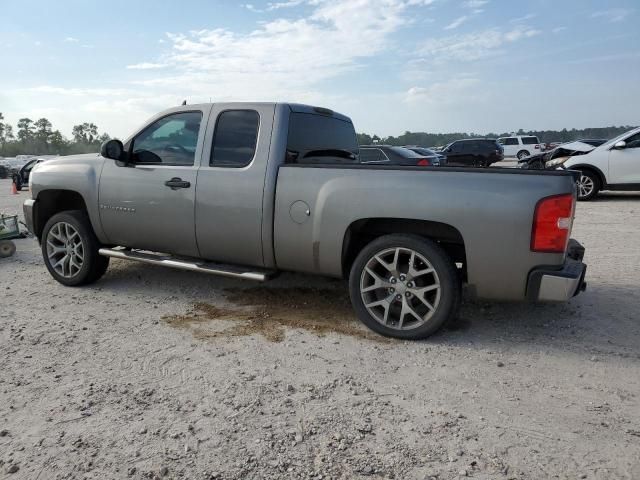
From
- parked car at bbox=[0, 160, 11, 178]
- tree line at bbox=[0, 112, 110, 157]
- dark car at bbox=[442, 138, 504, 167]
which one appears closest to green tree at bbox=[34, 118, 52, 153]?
tree line at bbox=[0, 112, 110, 157]

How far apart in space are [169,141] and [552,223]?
3447 mm

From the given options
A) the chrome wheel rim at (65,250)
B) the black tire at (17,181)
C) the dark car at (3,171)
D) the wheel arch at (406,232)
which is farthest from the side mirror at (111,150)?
the dark car at (3,171)

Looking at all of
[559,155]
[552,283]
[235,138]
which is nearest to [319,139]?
[235,138]

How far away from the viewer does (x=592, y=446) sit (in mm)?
2553

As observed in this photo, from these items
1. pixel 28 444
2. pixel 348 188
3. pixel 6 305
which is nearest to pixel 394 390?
pixel 348 188

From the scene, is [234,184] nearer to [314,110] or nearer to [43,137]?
[314,110]

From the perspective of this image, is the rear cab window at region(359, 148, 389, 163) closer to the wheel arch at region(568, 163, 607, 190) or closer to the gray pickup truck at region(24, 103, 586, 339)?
the wheel arch at region(568, 163, 607, 190)

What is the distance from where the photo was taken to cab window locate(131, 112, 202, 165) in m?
4.72

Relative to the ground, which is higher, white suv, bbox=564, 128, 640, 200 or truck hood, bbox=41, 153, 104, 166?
white suv, bbox=564, 128, 640, 200

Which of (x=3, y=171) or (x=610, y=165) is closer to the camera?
(x=610, y=165)

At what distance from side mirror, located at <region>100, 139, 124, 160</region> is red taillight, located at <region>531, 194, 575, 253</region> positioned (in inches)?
148

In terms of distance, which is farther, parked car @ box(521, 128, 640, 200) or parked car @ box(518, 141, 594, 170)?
parked car @ box(518, 141, 594, 170)

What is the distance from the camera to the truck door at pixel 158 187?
464 cm

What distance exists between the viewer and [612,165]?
12.3 metres
